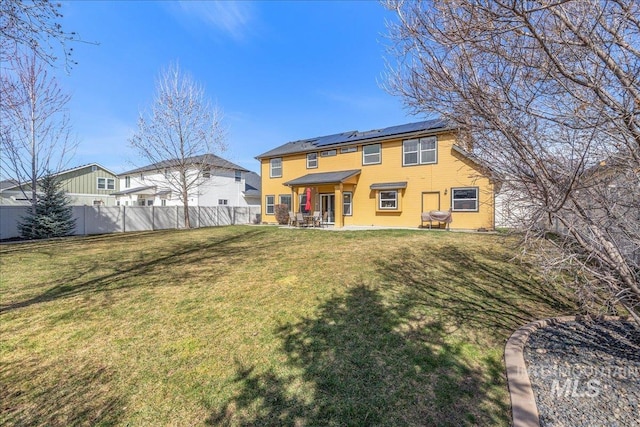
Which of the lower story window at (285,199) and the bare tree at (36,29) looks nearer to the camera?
the bare tree at (36,29)

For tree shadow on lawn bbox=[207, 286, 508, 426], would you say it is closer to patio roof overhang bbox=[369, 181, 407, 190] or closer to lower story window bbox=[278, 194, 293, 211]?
patio roof overhang bbox=[369, 181, 407, 190]

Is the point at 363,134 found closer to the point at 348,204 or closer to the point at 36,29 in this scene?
the point at 348,204

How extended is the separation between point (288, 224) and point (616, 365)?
18225 mm

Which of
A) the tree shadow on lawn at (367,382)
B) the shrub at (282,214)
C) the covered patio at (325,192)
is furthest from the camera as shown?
the shrub at (282,214)

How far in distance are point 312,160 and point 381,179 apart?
5.72 m

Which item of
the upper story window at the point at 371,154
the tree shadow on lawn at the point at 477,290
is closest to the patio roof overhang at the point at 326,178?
the upper story window at the point at 371,154

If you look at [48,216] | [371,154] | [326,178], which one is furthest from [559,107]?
[48,216]

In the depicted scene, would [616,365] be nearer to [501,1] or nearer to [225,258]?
[501,1]

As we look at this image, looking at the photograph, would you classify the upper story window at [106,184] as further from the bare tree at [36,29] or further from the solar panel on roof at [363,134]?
the bare tree at [36,29]

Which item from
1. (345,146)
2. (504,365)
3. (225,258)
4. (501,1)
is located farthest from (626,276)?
(345,146)

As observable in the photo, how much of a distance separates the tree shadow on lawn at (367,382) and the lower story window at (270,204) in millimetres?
19544

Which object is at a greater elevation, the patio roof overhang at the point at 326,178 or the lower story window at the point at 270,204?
the patio roof overhang at the point at 326,178

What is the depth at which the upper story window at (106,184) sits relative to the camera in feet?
102

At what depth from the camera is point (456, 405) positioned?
271 cm
